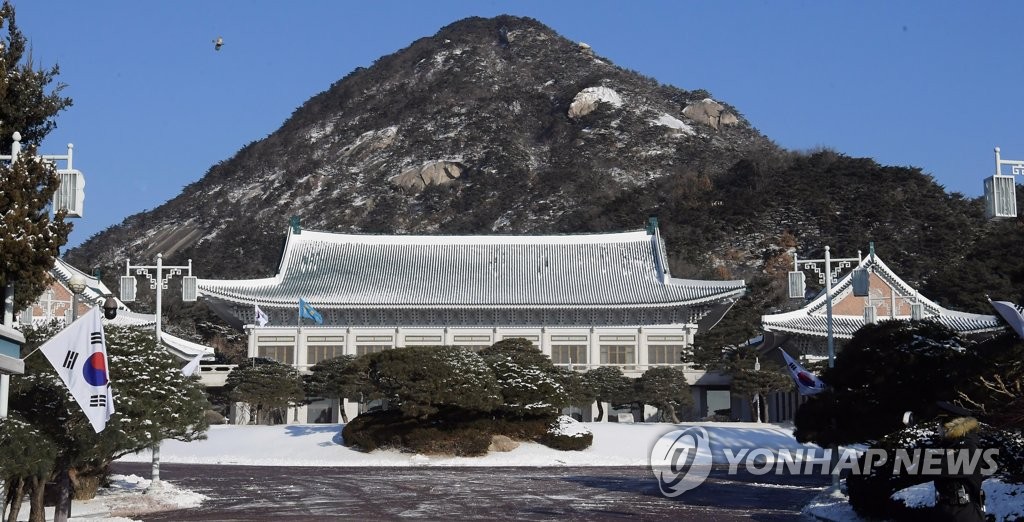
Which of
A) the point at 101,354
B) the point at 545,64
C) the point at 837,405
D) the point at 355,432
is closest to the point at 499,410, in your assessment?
the point at 355,432

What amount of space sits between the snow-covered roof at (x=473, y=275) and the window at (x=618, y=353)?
2.63 meters

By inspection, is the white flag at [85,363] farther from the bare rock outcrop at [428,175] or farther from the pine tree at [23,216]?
the bare rock outcrop at [428,175]

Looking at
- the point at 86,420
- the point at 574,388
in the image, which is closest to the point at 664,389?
the point at 574,388

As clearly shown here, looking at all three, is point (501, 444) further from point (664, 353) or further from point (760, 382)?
point (664, 353)

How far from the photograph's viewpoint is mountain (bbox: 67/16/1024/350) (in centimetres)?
8869

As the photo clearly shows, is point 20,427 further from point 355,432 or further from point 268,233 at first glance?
point 268,233

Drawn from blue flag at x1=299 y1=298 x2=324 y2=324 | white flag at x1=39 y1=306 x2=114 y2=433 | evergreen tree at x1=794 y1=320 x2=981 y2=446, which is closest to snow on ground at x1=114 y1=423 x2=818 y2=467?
blue flag at x1=299 y1=298 x2=324 y2=324

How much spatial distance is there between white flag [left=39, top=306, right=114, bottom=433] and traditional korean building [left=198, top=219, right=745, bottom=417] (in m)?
40.2

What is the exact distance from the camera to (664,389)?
160ft

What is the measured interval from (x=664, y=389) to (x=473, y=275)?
14.8m

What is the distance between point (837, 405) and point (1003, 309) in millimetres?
4568

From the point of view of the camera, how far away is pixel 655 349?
57562mm

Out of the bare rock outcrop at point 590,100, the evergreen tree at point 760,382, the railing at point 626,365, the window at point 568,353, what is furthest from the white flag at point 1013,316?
the bare rock outcrop at point 590,100

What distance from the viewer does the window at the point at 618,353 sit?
5775 centimetres
